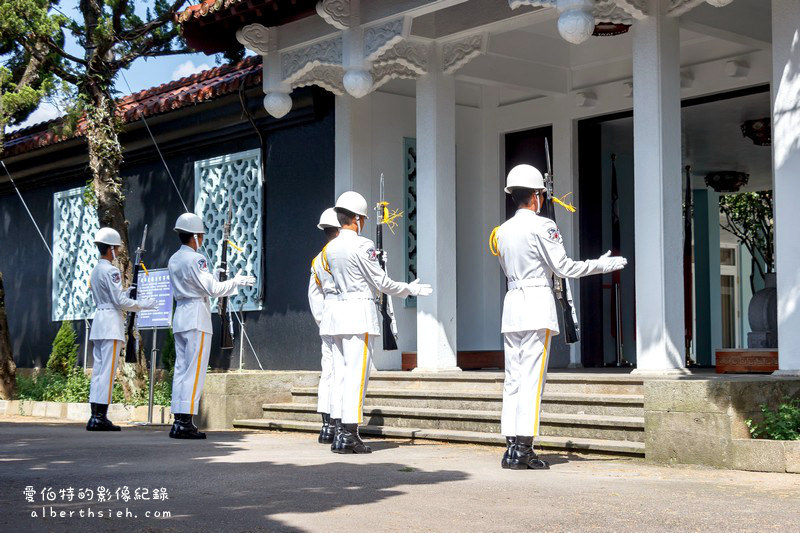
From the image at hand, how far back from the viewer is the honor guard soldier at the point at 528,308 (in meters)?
7.45

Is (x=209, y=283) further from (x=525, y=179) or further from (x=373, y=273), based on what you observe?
(x=525, y=179)

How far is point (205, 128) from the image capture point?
564 inches

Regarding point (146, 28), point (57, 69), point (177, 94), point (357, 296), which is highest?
point (146, 28)

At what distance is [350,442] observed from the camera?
335 inches

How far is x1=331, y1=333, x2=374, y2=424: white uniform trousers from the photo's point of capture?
8508 millimetres

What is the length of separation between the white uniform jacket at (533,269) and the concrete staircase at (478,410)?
123 centimetres

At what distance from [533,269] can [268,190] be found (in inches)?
257

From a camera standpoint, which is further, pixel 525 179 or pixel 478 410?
pixel 478 410

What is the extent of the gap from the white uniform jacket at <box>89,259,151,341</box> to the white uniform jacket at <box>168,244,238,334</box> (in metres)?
1.09

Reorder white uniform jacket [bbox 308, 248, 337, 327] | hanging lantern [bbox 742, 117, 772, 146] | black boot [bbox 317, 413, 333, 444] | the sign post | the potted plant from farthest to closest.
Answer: the potted plant
hanging lantern [bbox 742, 117, 772, 146]
the sign post
black boot [bbox 317, 413, 333, 444]
white uniform jacket [bbox 308, 248, 337, 327]

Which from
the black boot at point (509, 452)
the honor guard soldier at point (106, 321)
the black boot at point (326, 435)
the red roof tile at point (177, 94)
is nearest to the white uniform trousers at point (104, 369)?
the honor guard soldier at point (106, 321)

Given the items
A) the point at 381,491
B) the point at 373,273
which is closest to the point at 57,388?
the point at 373,273

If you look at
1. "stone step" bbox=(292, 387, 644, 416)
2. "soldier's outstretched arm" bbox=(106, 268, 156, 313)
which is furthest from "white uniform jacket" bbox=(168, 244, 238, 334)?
"stone step" bbox=(292, 387, 644, 416)

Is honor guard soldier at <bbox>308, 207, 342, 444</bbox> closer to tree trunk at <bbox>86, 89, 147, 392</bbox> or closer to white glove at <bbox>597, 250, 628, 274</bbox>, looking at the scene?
white glove at <bbox>597, 250, 628, 274</bbox>
